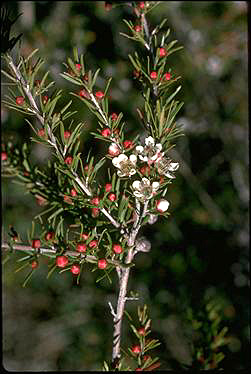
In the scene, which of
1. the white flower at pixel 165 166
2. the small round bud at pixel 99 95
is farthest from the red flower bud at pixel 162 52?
the white flower at pixel 165 166

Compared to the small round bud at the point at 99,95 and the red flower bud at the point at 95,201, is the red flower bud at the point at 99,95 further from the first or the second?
the red flower bud at the point at 95,201

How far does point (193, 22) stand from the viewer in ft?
10.7

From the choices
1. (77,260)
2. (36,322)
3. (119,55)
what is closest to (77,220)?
(77,260)

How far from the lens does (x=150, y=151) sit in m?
0.83

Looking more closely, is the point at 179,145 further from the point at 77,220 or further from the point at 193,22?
the point at 77,220

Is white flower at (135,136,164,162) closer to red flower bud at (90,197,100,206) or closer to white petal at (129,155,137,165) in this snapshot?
white petal at (129,155,137,165)

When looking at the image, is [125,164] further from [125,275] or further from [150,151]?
[125,275]

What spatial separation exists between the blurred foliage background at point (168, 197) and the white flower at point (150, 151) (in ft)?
5.23

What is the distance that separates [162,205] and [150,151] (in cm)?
11

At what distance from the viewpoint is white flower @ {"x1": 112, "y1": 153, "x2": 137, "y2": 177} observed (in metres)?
0.85

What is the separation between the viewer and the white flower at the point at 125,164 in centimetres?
Answer: 85

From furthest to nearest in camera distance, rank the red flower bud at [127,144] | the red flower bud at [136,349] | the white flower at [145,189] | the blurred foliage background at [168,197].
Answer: the blurred foliage background at [168,197], the red flower bud at [136,349], the red flower bud at [127,144], the white flower at [145,189]

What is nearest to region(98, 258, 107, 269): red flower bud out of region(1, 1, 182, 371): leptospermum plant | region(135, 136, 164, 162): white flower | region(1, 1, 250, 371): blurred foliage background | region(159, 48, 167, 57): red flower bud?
region(1, 1, 182, 371): leptospermum plant

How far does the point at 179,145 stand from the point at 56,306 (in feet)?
4.85
